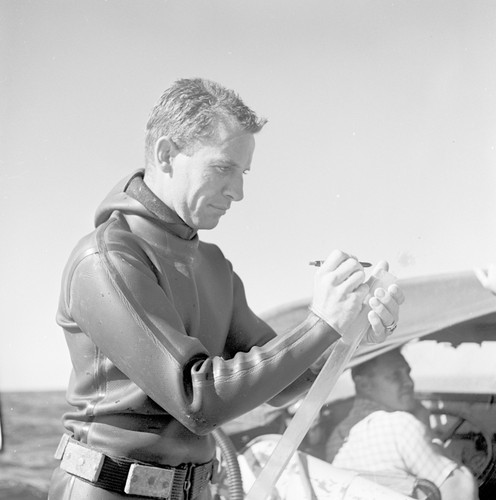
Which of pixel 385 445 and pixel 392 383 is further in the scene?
pixel 392 383

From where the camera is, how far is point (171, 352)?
28.1 inches

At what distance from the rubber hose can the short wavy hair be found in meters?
1.06

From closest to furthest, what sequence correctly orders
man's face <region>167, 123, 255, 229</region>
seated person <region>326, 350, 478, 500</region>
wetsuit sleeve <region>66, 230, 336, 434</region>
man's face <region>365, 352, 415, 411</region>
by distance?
wetsuit sleeve <region>66, 230, 336, 434</region> → man's face <region>167, 123, 255, 229</region> → seated person <region>326, 350, 478, 500</region> → man's face <region>365, 352, 415, 411</region>

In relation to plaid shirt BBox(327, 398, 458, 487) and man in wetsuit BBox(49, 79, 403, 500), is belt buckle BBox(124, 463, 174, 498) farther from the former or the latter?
plaid shirt BBox(327, 398, 458, 487)

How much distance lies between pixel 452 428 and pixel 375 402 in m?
0.20

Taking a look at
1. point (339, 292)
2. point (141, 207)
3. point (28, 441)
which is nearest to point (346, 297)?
point (339, 292)

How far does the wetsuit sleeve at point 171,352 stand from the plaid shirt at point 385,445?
114 cm

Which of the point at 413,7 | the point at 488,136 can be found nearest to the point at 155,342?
the point at 488,136

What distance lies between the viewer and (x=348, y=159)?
1.92 meters

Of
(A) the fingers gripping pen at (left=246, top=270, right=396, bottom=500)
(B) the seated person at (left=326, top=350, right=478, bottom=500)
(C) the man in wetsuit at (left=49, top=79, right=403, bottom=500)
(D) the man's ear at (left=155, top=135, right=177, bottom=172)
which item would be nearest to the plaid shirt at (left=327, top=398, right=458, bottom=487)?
(B) the seated person at (left=326, top=350, right=478, bottom=500)

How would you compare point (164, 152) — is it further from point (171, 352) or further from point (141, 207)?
point (171, 352)

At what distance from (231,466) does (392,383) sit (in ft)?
1.52

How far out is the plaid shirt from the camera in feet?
5.77

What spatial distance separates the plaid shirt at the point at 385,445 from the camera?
5.77ft
